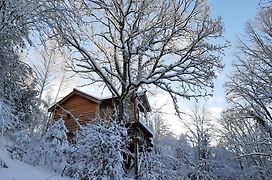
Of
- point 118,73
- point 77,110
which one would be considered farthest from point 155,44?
point 77,110

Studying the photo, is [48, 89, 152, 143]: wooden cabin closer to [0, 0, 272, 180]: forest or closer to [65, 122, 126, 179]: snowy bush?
[0, 0, 272, 180]: forest

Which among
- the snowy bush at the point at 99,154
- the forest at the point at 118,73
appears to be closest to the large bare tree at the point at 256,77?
the forest at the point at 118,73

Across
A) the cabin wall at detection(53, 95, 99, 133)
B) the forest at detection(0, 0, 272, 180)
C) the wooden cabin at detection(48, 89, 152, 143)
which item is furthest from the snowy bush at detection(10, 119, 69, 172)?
the cabin wall at detection(53, 95, 99, 133)

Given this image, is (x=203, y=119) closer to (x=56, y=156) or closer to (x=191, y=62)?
(x=191, y=62)

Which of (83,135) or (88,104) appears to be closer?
(83,135)

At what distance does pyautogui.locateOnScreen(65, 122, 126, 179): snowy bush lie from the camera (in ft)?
21.0

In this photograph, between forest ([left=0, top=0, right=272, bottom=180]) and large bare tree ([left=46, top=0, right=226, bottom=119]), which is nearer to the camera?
forest ([left=0, top=0, right=272, bottom=180])

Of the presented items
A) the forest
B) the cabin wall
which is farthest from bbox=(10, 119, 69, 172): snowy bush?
the cabin wall

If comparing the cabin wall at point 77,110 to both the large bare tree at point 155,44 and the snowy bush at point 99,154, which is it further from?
the snowy bush at point 99,154

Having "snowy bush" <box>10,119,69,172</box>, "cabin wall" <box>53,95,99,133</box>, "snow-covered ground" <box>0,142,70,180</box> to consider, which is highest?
"cabin wall" <box>53,95,99,133</box>

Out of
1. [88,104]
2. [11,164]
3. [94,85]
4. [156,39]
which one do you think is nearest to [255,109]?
[156,39]

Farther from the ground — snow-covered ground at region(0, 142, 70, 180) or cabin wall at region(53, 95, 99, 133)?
cabin wall at region(53, 95, 99, 133)

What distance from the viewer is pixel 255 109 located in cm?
1577

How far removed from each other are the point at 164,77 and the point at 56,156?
21.6ft
